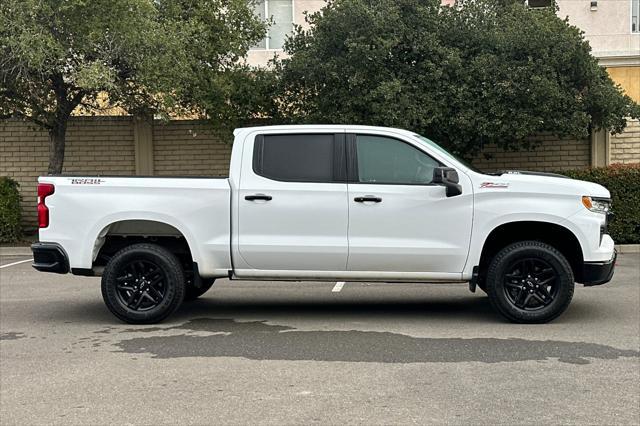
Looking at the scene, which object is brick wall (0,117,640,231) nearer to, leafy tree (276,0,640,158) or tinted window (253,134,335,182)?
leafy tree (276,0,640,158)

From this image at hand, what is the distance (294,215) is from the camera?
712cm

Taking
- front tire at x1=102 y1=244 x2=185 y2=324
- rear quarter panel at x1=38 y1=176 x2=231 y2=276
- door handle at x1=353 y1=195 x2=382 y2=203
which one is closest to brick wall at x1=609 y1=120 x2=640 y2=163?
door handle at x1=353 y1=195 x2=382 y2=203

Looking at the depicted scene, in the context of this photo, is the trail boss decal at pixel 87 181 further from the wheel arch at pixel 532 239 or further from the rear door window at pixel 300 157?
the wheel arch at pixel 532 239

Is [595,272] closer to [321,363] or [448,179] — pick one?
[448,179]

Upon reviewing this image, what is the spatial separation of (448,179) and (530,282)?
1.43 m

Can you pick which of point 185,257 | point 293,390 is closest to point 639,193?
point 185,257

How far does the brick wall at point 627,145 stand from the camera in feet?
53.8

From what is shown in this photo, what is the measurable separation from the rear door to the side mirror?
37.6 inches

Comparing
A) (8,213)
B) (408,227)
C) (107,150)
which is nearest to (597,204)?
(408,227)

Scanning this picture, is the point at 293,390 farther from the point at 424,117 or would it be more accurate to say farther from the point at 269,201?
the point at 424,117

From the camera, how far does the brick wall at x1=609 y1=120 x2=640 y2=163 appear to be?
16.4m

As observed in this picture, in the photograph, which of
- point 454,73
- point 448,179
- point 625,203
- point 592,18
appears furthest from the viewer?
point 592,18

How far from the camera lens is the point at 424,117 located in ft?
45.8

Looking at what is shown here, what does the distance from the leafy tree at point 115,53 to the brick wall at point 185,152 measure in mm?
1343
